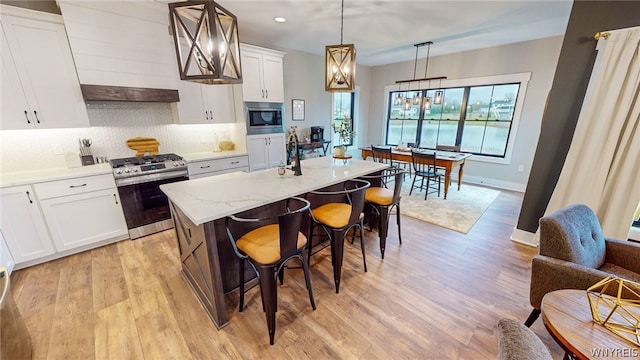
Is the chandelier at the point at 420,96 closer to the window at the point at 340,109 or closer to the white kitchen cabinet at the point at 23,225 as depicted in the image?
the window at the point at 340,109

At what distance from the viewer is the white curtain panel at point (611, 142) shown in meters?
2.06

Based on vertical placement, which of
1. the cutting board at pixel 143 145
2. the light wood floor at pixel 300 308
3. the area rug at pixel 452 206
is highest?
the cutting board at pixel 143 145

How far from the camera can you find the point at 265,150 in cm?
404

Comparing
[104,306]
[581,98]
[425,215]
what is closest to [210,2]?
[104,306]

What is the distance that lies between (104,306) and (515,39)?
→ 6.74 m

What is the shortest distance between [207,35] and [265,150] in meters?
2.71

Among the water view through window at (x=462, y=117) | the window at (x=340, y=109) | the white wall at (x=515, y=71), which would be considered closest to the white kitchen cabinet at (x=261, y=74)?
the window at (x=340, y=109)

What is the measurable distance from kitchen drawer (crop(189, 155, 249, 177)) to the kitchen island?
4.25 feet

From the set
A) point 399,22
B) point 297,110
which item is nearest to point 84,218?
point 297,110

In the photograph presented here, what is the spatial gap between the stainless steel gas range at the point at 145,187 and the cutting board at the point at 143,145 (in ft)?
0.54

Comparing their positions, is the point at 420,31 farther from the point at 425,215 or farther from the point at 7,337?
the point at 7,337

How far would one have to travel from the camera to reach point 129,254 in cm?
268

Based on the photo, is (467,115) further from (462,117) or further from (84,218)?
(84,218)

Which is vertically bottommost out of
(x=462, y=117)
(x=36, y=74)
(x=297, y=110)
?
(x=462, y=117)
